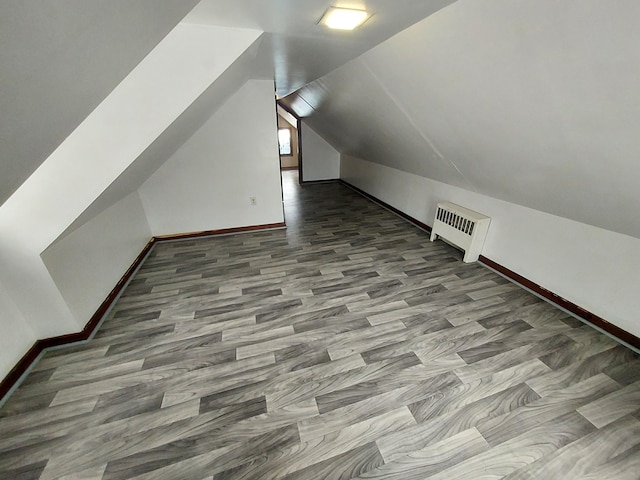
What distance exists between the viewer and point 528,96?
4.24 ft

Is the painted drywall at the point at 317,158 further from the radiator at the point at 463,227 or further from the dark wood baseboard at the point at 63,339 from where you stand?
the dark wood baseboard at the point at 63,339

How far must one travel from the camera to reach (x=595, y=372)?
1.56 meters

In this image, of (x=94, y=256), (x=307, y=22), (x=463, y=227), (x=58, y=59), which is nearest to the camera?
(x=58, y=59)

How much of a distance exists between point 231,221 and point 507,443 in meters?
3.31

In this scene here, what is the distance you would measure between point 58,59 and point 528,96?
5.98 ft

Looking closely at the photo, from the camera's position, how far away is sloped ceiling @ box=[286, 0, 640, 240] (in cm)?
95

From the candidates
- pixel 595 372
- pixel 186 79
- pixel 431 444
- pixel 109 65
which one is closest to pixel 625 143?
pixel 595 372

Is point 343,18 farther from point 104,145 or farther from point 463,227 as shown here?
point 463,227

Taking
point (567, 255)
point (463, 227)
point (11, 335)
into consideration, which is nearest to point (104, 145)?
point (11, 335)

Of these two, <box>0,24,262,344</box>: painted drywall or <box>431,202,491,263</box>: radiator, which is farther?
<box>431,202,491,263</box>: radiator

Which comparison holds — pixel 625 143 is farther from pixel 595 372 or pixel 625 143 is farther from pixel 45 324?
pixel 45 324

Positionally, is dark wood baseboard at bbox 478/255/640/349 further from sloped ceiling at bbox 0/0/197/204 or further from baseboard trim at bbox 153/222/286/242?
sloped ceiling at bbox 0/0/197/204

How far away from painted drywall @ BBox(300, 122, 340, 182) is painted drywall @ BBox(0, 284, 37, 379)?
5.16 m

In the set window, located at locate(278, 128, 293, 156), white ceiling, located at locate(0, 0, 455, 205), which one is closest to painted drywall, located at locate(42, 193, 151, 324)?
white ceiling, located at locate(0, 0, 455, 205)
